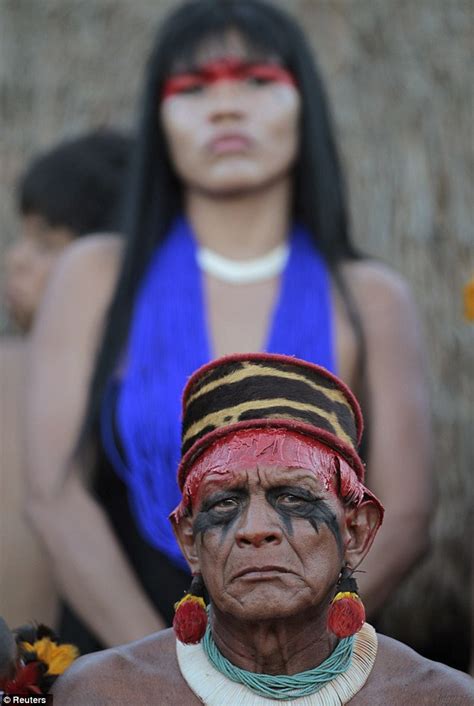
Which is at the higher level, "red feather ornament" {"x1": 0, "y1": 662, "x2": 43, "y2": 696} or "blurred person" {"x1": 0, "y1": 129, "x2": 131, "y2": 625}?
"red feather ornament" {"x1": 0, "y1": 662, "x2": 43, "y2": 696}

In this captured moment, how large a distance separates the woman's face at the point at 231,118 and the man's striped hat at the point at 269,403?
4.28ft

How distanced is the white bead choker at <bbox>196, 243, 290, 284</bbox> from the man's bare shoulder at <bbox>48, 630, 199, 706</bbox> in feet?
4.46

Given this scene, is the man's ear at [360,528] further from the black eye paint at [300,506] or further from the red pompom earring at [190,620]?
the red pompom earring at [190,620]

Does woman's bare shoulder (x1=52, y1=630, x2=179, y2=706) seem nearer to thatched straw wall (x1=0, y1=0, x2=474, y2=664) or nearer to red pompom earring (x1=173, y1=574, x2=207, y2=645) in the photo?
red pompom earring (x1=173, y1=574, x2=207, y2=645)

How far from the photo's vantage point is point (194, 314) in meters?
3.03

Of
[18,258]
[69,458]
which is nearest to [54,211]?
[18,258]

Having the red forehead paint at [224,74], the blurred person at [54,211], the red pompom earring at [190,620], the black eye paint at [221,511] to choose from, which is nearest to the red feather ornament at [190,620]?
the red pompom earring at [190,620]

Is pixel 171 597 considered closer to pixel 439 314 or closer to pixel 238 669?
pixel 238 669

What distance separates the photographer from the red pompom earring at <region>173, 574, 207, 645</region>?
1.84 meters

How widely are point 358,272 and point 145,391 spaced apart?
0.57 metres

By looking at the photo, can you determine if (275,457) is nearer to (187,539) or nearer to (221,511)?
(221,511)

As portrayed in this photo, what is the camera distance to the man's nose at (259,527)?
175 centimetres

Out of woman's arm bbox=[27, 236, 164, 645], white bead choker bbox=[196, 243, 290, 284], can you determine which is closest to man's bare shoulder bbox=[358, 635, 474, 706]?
woman's arm bbox=[27, 236, 164, 645]

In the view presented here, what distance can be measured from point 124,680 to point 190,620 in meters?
0.12
